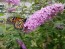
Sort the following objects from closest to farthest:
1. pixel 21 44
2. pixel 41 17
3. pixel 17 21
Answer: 1. pixel 41 17
2. pixel 21 44
3. pixel 17 21

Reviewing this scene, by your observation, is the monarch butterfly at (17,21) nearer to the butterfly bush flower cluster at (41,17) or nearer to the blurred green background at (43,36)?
the blurred green background at (43,36)

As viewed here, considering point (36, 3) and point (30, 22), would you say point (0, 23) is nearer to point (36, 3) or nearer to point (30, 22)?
point (36, 3)

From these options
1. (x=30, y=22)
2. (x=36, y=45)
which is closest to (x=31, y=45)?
(x=36, y=45)

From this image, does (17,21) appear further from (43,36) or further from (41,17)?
(41,17)

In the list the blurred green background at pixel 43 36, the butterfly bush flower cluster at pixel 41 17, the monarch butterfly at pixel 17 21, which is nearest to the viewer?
the butterfly bush flower cluster at pixel 41 17

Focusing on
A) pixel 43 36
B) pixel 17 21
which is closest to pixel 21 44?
pixel 43 36

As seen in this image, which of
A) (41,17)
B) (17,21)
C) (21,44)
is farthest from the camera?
(17,21)

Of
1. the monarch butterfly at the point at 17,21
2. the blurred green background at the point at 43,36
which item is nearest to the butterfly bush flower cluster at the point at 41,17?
the blurred green background at the point at 43,36

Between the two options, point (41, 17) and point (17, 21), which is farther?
point (17, 21)

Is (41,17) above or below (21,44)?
above

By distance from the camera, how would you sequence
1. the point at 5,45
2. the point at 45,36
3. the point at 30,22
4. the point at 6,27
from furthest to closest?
the point at 6,27, the point at 5,45, the point at 45,36, the point at 30,22

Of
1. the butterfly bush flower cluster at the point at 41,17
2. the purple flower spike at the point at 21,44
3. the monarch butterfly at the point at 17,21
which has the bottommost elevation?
the purple flower spike at the point at 21,44
